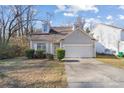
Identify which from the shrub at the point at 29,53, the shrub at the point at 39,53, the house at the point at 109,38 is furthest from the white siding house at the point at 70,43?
the house at the point at 109,38

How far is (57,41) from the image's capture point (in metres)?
23.0

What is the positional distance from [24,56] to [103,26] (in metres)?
9.22

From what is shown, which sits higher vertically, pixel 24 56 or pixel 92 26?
pixel 92 26

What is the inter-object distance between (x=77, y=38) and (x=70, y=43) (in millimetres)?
884

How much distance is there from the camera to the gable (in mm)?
22750

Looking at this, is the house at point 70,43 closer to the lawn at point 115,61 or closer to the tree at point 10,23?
the tree at point 10,23

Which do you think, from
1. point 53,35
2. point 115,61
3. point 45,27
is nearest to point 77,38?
point 53,35

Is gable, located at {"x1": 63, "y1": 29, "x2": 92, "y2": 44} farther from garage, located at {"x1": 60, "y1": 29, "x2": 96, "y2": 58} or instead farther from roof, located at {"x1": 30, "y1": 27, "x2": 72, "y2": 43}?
roof, located at {"x1": 30, "y1": 27, "x2": 72, "y2": 43}

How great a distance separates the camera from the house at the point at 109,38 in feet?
77.6

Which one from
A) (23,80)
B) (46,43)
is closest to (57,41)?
(46,43)

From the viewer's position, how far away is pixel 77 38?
2297 centimetres

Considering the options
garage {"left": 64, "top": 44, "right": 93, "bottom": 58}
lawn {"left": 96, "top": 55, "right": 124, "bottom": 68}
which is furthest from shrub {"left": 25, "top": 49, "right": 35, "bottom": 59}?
lawn {"left": 96, "top": 55, "right": 124, "bottom": 68}

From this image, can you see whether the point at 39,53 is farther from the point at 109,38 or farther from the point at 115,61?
the point at 109,38
